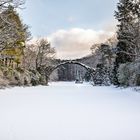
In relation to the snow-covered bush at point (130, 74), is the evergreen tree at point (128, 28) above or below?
above

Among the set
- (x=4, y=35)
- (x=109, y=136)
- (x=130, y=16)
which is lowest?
(x=109, y=136)

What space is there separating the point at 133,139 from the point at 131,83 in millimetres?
24845

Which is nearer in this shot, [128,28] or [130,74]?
[130,74]

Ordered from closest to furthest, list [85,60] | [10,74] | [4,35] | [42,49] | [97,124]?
[97,124], [4,35], [10,74], [42,49], [85,60]

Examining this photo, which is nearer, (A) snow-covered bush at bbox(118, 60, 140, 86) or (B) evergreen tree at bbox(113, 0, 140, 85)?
(A) snow-covered bush at bbox(118, 60, 140, 86)

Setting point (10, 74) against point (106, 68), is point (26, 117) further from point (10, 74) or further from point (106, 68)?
point (106, 68)

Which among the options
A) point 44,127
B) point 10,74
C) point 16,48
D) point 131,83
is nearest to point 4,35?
point 10,74

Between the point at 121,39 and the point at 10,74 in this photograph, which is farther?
the point at 121,39

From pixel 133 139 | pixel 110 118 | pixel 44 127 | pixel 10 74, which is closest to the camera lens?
pixel 133 139

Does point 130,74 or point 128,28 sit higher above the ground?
point 128,28

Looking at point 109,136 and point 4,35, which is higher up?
point 4,35

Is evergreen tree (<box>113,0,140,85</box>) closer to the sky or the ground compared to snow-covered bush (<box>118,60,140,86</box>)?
closer to the sky

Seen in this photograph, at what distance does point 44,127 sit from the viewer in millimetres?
7324

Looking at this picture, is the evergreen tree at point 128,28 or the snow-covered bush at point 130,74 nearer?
the snow-covered bush at point 130,74
